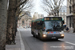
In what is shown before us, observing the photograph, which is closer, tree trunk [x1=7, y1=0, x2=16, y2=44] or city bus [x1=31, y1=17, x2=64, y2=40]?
tree trunk [x1=7, y1=0, x2=16, y2=44]

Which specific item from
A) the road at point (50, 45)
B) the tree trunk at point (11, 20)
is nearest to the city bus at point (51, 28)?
the road at point (50, 45)

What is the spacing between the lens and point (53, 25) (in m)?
17.0

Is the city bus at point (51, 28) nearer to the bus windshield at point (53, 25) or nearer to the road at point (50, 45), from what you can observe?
the bus windshield at point (53, 25)

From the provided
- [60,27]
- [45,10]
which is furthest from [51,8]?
[60,27]

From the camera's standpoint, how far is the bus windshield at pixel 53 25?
667 inches

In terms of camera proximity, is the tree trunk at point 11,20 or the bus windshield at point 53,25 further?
the bus windshield at point 53,25

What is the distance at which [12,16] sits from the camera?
14094mm

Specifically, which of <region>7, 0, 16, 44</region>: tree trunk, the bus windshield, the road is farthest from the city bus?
<region>7, 0, 16, 44</region>: tree trunk

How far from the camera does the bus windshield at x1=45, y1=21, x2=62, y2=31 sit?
55.6 feet

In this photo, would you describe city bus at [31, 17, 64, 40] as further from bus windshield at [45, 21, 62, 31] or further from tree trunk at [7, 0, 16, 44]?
tree trunk at [7, 0, 16, 44]

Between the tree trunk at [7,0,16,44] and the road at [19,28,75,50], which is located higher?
the tree trunk at [7,0,16,44]

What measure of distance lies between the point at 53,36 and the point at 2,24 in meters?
10.9

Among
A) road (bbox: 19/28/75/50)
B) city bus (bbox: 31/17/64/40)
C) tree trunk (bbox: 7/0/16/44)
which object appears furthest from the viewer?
city bus (bbox: 31/17/64/40)

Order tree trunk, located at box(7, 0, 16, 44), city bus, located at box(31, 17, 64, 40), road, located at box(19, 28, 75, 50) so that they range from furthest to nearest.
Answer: city bus, located at box(31, 17, 64, 40)
tree trunk, located at box(7, 0, 16, 44)
road, located at box(19, 28, 75, 50)
